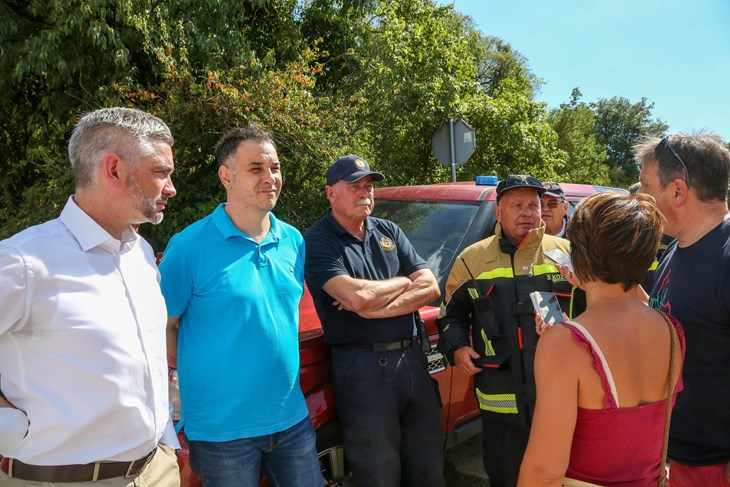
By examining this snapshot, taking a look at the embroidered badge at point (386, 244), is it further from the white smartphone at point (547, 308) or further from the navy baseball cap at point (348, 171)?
the white smartphone at point (547, 308)

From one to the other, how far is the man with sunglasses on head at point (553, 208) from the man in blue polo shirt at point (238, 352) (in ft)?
7.81

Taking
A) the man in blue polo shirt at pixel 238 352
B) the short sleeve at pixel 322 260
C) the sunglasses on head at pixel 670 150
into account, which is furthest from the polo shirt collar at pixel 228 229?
the sunglasses on head at pixel 670 150

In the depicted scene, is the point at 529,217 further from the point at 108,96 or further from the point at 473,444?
the point at 108,96

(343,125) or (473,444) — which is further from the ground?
(343,125)

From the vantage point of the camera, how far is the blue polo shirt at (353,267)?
2.78 metres

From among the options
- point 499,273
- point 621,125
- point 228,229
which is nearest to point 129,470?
point 228,229

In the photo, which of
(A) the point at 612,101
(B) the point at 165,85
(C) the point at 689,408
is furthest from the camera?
(A) the point at 612,101

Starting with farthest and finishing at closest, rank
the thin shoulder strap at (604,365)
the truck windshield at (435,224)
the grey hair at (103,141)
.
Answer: the truck windshield at (435,224)
the grey hair at (103,141)
the thin shoulder strap at (604,365)

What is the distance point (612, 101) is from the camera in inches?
1663

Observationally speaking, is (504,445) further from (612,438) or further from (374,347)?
(612,438)

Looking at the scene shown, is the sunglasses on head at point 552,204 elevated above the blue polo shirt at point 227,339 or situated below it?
above

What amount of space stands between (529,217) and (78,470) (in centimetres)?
231

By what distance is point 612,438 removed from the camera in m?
1.65

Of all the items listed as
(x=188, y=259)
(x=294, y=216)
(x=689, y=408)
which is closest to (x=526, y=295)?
(x=689, y=408)
